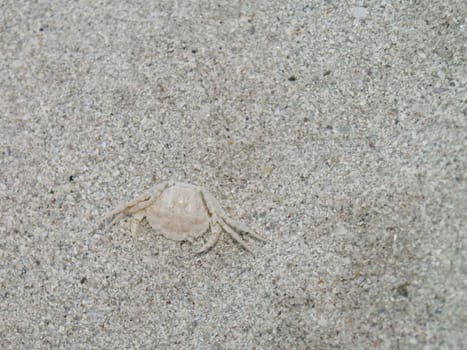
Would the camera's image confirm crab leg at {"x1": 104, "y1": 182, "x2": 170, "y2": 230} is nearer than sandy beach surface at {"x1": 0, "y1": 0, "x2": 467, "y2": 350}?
No

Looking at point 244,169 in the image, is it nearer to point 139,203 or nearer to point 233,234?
point 233,234

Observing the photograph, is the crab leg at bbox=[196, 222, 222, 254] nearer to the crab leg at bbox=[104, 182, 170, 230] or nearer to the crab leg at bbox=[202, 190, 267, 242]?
the crab leg at bbox=[202, 190, 267, 242]

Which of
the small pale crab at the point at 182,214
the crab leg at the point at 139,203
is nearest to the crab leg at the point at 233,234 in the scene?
the small pale crab at the point at 182,214

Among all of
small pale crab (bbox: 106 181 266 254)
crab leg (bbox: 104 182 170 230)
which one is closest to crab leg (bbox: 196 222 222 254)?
small pale crab (bbox: 106 181 266 254)

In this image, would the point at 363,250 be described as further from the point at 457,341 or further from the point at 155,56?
the point at 155,56

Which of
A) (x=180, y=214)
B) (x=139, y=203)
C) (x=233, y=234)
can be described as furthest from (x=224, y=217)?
(x=139, y=203)

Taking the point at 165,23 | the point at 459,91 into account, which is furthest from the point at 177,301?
the point at 459,91

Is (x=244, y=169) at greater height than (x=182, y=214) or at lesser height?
greater

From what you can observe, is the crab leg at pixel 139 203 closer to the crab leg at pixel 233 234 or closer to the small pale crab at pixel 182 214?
the small pale crab at pixel 182 214
